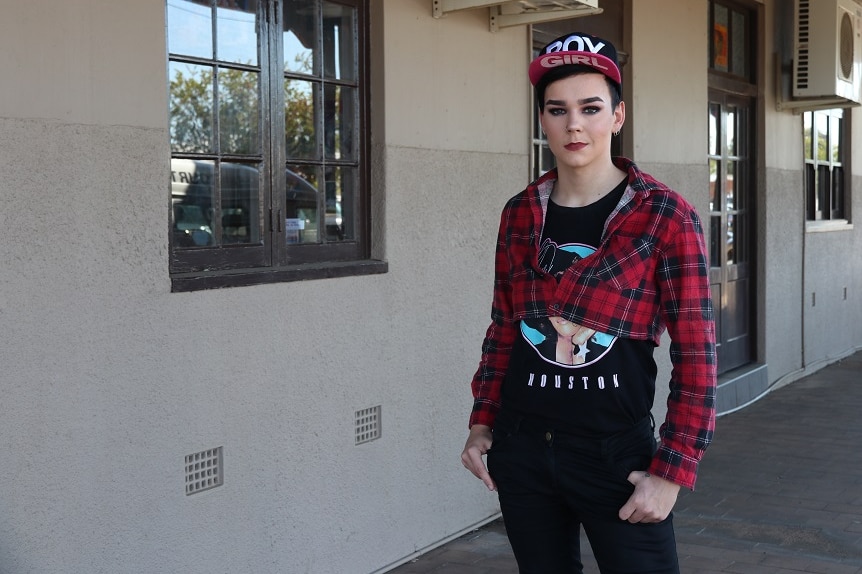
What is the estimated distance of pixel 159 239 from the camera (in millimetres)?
3896

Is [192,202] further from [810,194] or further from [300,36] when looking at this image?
[810,194]

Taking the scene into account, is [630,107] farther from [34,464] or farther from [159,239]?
[34,464]

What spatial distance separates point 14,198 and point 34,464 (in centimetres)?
82

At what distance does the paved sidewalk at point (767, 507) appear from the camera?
533cm

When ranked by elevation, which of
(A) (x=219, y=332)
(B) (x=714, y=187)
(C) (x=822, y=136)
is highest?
(C) (x=822, y=136)

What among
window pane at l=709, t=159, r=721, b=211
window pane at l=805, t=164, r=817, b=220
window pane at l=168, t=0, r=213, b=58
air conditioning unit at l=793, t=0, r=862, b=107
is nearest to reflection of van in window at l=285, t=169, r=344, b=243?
window pane at l=168, t=0, r=213, b=58

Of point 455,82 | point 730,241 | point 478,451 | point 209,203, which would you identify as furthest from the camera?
point 730,241

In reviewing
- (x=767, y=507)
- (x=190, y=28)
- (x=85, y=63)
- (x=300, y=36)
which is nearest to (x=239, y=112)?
(x=190, y=28)

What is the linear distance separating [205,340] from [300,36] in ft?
4.81

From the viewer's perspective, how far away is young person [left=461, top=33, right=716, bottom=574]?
2.54 metres

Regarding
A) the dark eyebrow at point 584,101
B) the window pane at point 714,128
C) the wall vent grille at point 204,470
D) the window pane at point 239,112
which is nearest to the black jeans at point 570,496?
the dark eyebrow at point 584,101

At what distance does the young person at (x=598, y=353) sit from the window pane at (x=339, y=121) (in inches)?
93.4

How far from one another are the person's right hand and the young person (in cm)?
2

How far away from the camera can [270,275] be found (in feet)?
14.5
